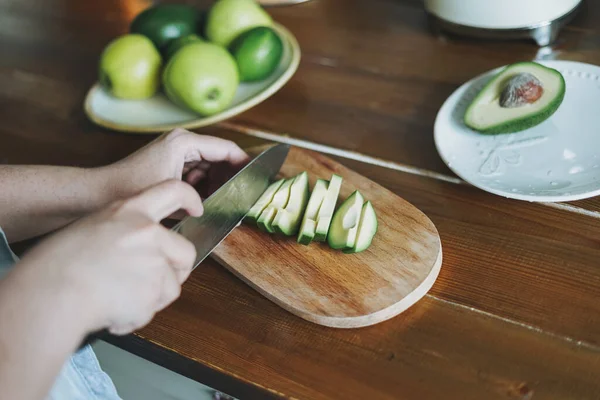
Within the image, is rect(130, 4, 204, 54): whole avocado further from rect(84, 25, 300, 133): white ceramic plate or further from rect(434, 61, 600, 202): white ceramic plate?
rect(434, 61, 600, 202): white ceramic plate

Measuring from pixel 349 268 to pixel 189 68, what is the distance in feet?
1.38

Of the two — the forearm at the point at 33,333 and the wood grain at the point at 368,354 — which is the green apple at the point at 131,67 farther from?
the forearm at the point at 33,333

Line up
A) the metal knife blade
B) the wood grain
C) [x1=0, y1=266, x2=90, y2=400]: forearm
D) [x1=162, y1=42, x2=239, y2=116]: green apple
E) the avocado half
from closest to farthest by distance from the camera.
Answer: [x1=0, y1=266, x2=90, y2=400]: forearm < the wood grain < the metal knife blade < the avocado half < [x1=162, y1=42, x2=239, y2=116]: green apple

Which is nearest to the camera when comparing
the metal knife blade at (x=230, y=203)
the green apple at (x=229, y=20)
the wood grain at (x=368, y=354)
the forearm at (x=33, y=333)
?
the forearm at (x=33, y=333)

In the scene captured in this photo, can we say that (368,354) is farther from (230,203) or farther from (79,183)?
(79,183)

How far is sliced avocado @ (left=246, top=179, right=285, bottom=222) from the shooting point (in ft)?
2.70

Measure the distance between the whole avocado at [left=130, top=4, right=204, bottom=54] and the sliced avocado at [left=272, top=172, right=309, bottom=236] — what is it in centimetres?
40

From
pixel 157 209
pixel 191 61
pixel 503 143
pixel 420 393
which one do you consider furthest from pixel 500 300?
pixel 191 61

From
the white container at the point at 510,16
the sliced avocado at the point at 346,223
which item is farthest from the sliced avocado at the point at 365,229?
the white container at the point at 510,16

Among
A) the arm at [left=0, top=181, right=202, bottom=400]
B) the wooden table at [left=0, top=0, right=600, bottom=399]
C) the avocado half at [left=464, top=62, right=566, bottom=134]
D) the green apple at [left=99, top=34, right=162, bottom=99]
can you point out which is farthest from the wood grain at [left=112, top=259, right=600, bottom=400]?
the green apple at [left=99, top=34, right=162, bottom=99]

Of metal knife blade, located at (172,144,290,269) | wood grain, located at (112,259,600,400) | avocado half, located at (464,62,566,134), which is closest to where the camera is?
wood grain, located at (112,259,600,400)

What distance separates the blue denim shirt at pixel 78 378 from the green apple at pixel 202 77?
355mm

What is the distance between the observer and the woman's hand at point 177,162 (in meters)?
0.83

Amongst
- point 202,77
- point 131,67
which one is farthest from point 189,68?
point 131,67
